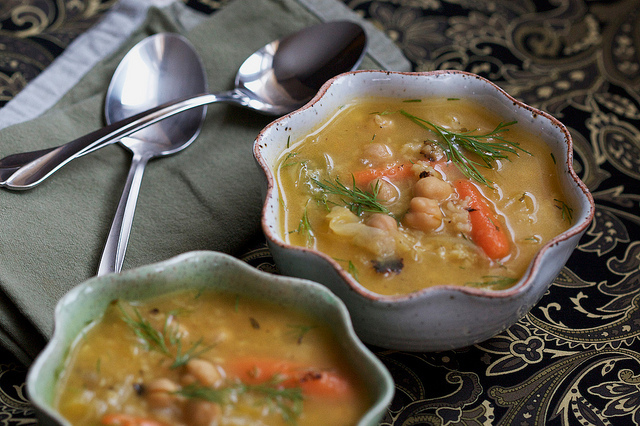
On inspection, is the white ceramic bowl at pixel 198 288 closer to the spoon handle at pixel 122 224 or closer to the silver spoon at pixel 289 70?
the spoon handle at pixel 122 224

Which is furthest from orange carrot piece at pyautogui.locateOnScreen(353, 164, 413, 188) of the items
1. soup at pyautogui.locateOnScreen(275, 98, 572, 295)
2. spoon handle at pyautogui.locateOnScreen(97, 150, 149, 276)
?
spoon handle at pyautogui.locateOnScreen(97, 150, 149, 276)

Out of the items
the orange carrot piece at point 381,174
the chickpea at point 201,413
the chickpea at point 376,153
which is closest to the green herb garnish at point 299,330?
the chickpea at point 201,413

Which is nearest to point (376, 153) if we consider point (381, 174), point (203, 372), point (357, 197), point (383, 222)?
→ point (381, 174)

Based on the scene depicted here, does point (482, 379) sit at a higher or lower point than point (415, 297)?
lower

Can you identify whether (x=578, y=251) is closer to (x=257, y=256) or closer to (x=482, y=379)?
(x=482, y=379)

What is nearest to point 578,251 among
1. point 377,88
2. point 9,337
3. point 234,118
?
→ point 377,88

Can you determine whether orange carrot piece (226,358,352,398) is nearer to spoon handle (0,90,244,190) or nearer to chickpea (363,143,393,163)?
chickpea (363,143,393,163)

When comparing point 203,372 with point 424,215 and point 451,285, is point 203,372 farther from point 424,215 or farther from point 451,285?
point 424,215
